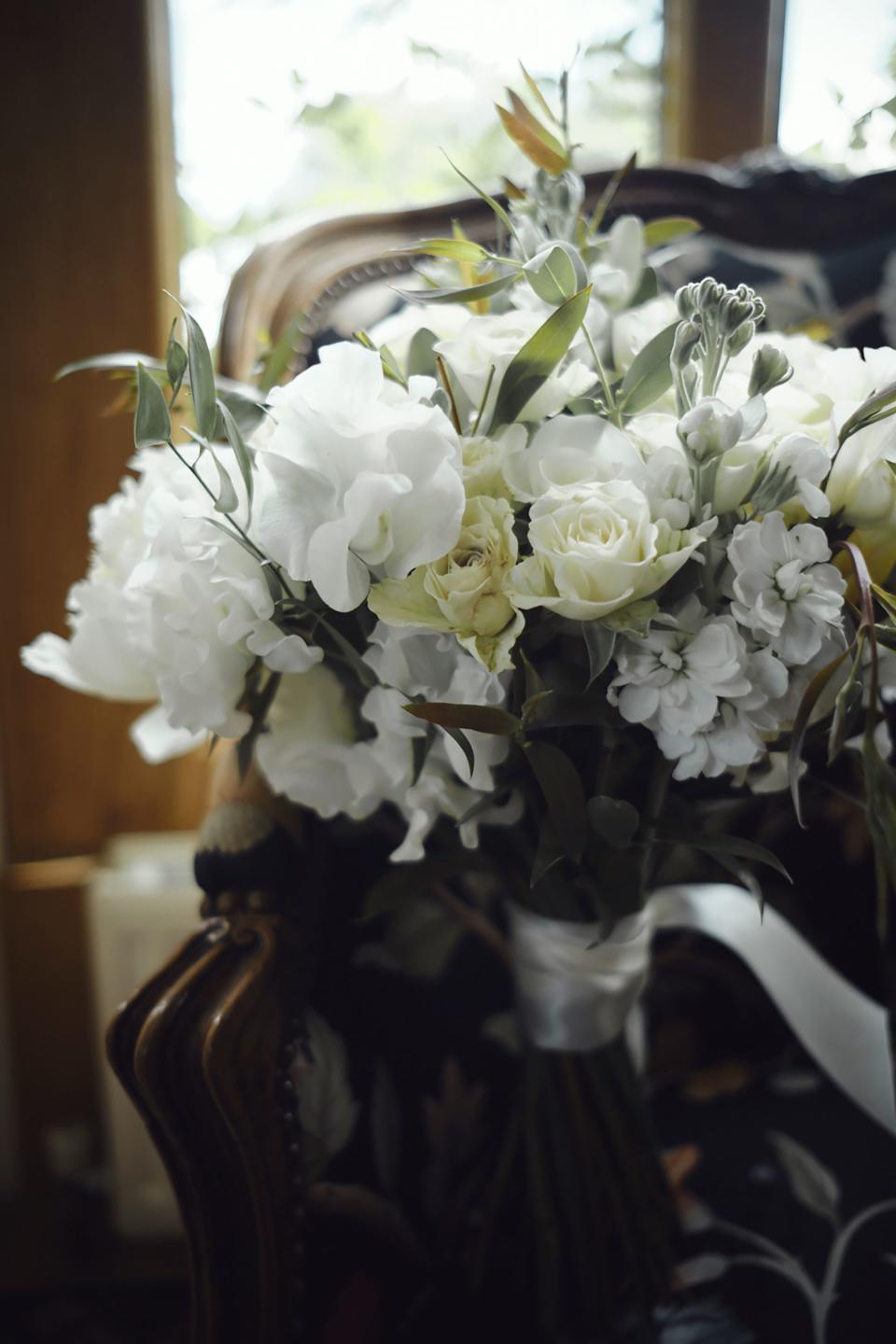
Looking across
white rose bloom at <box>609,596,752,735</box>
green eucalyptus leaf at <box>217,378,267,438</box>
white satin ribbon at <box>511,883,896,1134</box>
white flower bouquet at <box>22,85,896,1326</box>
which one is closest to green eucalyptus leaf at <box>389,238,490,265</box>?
white flower bouquet at <box>22,85,896,1326</box>

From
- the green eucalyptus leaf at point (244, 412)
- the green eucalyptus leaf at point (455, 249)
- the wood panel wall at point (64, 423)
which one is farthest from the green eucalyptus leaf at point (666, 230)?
the wood panel wall at point (64, 423)

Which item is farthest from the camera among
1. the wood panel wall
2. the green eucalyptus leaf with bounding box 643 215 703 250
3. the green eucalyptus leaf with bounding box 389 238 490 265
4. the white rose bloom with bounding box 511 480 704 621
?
the wood panel wall

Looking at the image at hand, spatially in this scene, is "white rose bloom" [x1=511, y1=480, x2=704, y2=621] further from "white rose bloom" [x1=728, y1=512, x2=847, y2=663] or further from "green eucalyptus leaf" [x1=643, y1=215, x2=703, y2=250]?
"green eucalyptus leaf" [x1=643, y1=215, x2=703, y2=250]

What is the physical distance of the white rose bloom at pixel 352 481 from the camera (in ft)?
1.24

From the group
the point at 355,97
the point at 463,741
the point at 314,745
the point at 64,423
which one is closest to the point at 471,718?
the point at 463,741

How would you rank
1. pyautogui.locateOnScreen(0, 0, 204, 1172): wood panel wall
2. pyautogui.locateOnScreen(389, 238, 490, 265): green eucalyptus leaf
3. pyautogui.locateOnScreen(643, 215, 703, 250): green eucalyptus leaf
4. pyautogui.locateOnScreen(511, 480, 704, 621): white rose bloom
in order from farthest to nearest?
pyautogui.locateOnScreen(0, 0, 204, 1172): wood panel wall, pyautogui.locateOnScreen(643, 215, 703, 250): green eucalyptus leaf, pyautogui.locateOnScreen(389, 238, 490, 265): green eucalyptus leaf, pyautogui.locateOnScreen(511, 480, 704, 621): white rose bloom

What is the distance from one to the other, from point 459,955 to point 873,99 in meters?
0.61

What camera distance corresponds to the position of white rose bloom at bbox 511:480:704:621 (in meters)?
0.37

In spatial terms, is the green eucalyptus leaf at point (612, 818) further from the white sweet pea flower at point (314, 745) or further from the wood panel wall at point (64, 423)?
the wood panel wall at point (64, 423)

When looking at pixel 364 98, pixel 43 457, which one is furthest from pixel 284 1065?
pixel 364 98

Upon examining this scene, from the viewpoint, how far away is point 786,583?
15.0 inches

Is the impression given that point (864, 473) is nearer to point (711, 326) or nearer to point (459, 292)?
point (711, 326)

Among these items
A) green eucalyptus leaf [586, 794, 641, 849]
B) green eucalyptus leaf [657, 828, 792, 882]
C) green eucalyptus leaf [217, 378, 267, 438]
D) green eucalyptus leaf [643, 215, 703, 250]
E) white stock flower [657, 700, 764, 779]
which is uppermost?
green eucalyptus leaf [643, 215, 703, 250]

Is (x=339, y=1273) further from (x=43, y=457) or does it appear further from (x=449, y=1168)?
(x=43, y=457)
